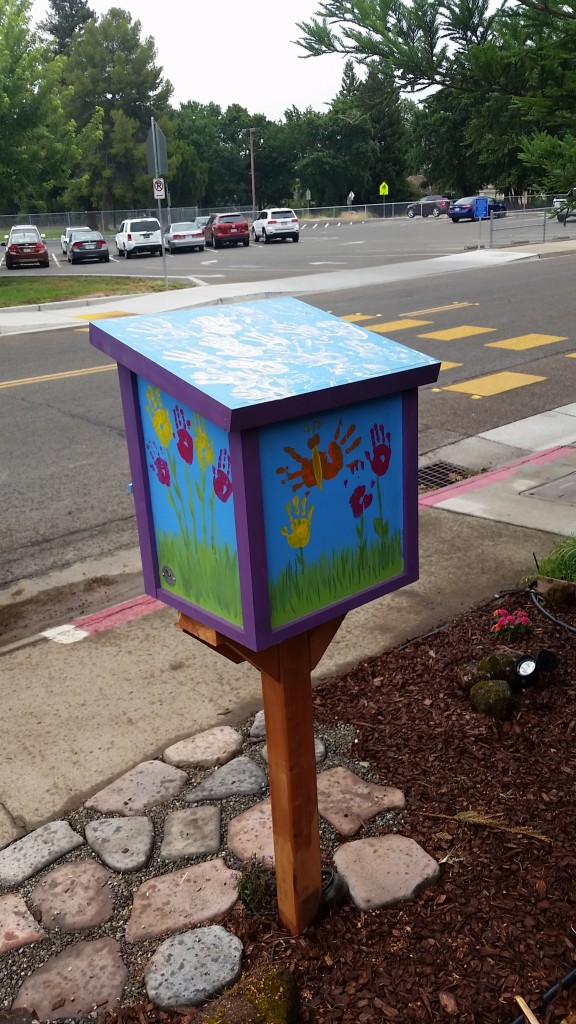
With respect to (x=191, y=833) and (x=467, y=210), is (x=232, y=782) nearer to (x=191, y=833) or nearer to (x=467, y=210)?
(x=191, y=833)

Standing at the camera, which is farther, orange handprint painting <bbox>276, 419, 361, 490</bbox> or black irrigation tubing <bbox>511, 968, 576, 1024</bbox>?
black irrigation tubing <bbox>511, 968, 576, 1024</bbox>

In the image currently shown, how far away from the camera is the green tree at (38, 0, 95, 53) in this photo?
97.2m

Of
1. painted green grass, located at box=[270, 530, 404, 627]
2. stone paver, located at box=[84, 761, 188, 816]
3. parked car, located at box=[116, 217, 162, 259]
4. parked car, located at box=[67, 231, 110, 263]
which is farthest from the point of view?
parked car, located at box=[116, 217, 162, 259]

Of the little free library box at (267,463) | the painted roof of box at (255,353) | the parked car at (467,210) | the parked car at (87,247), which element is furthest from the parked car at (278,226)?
the little free library box at (267,463)

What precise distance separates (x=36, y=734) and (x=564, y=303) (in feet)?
48.4

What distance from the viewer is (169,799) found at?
3543 mm

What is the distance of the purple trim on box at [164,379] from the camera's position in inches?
82.9

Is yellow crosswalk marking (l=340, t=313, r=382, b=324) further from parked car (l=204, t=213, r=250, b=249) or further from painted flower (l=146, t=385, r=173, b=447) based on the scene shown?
parked car (l=204, t=213, r=250, b=249)

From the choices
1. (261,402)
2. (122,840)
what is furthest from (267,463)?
(122,840)

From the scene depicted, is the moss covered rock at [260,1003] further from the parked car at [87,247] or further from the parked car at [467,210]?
the parked car at [467,210]

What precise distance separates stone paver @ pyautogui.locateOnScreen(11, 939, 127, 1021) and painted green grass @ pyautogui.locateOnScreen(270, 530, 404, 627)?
49.0 inches

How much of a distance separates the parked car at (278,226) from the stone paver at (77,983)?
4182cm

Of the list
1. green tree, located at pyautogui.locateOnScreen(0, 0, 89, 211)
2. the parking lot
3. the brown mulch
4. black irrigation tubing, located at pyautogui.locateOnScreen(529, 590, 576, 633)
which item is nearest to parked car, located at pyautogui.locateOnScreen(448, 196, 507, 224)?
the parking lot

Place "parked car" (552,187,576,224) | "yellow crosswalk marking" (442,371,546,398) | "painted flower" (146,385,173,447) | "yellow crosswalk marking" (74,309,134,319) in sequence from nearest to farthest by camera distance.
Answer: "painted flower" (146,385,173,447)
"parked car" (552,187,576,224)
"yellow crosswalk marking" (442,371,546,398)
"yellow crosswalk marking" (74,309,134,319)
